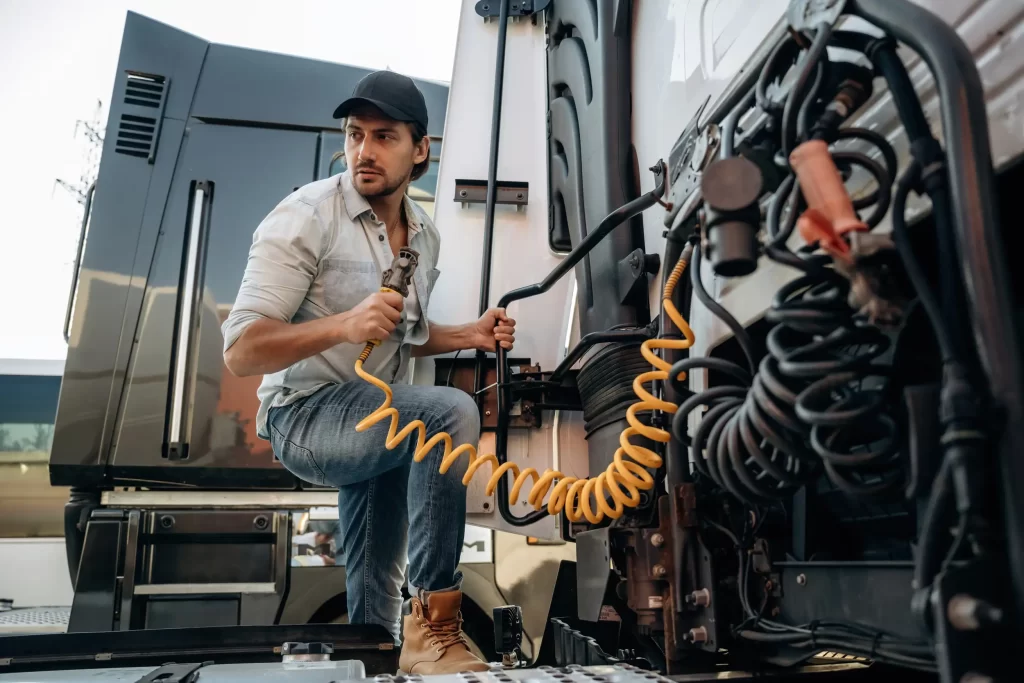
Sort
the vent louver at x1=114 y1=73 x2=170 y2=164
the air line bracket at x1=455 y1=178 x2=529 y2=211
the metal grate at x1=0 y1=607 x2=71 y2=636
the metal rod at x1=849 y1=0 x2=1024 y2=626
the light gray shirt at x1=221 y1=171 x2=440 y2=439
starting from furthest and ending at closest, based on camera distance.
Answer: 1. the vent louver at x1=114 y1=73 x2=170 y2=164
2. the metal grate at x1=0 y1=607 x2=71 y2=636
3. the air line bracket at x1=455 y1=178 x2=529 y2=211
4. the light gray shirt at x1=221 y1=171 x2=440 y2=439
5. the metal rod at x1=849 y1=0 x2=1024 y2=626

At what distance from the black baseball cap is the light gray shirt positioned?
25 centimetres

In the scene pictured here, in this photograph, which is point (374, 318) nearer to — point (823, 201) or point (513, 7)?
point (823, 201)

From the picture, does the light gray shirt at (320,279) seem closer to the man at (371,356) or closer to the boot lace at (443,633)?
the man at (371,356)

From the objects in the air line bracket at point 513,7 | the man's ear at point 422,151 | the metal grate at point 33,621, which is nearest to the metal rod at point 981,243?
the man's ear at point 422,151

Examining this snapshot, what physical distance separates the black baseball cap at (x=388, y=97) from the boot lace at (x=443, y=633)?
1504mm

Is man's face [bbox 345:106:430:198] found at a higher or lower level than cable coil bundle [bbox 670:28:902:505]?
higher

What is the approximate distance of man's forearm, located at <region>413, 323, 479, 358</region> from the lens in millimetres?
2299

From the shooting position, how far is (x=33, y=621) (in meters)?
3.26

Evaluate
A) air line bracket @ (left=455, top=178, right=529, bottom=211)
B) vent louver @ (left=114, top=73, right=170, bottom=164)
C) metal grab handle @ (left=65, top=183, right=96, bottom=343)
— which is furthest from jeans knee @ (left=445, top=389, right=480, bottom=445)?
vent louver @ (left=114, top=73, right=170, bottom=164)

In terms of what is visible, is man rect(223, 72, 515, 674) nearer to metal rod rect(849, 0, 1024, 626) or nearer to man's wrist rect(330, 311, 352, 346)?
man's wrist rect(330, 311, 352, 346)

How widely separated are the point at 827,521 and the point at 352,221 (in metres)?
1.61

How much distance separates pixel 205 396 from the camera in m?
3.22

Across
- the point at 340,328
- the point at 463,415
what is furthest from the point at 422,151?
A: the point at 463,415

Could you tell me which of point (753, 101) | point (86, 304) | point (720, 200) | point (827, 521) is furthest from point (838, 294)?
point (86, 304)
